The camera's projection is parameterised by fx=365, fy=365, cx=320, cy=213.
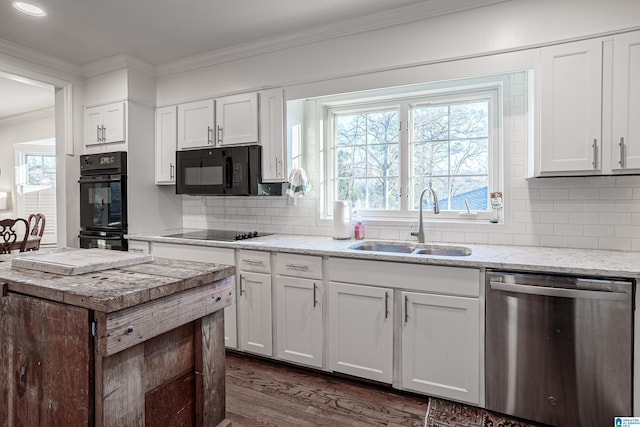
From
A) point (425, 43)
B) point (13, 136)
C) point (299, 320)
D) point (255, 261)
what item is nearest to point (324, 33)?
point (425, 43)

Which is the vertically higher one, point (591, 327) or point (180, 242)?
point (180, 242)

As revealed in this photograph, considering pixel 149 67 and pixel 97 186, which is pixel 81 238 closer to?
pixel 97 186

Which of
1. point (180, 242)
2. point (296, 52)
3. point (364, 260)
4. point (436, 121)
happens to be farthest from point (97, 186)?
point (436, 121)

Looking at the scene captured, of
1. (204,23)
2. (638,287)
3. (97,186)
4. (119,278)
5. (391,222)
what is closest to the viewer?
(119,278)

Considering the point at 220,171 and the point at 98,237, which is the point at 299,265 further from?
the point at 98,237

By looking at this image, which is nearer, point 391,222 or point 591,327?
point 591,327

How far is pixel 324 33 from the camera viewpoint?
2.76 metres

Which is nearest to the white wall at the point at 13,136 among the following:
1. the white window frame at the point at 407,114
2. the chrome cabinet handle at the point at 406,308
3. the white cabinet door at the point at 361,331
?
the white window frame at the point at 407,114

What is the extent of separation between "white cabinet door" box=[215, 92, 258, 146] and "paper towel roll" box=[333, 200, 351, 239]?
90cm

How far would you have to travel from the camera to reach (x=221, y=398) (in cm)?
136

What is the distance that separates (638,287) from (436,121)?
167 centimetres

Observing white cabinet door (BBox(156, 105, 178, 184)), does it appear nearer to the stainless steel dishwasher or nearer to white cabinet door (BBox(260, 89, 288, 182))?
white cabinet door (BBox(260, 89, 288, 182))

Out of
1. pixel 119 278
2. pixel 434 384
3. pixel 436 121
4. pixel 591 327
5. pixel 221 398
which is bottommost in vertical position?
pixel 434 384

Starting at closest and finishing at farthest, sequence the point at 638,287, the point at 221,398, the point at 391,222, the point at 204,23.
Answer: the point at 221,398, the point at 638,287, the point at 204,23, the point at 391,222
